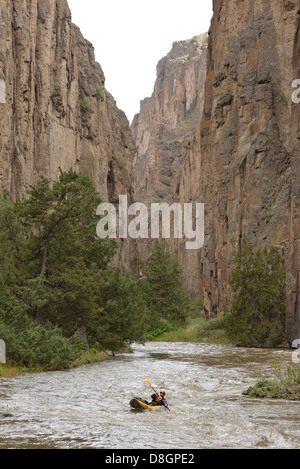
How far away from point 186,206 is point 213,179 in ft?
184

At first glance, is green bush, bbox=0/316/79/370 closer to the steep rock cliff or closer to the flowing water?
the flowing water

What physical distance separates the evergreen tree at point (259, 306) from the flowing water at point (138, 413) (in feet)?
43.2

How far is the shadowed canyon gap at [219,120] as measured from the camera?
4547cm

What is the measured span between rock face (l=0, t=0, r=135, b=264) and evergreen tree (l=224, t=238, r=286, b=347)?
15.5 m

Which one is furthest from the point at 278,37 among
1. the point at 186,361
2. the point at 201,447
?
the point at 201,447

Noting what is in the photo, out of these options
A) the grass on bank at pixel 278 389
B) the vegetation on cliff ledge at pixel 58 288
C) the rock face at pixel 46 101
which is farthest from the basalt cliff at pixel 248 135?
the grass on bank at pixel 278 389

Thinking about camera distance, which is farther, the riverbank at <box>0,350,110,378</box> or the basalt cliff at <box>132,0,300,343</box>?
the basalt cliff at <box>132,0,300,343</box>

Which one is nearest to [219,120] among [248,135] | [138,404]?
[248,135]

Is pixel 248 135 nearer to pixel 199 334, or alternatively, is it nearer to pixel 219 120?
pixel 219 120

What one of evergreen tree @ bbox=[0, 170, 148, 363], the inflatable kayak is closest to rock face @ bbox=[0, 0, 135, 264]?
evergreen tree @ bbox=[0, 170, 148, 363]

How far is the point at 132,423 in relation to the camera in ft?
42.3

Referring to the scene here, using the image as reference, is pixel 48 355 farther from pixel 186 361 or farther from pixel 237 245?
pixel 237 245

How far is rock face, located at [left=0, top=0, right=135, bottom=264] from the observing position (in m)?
47.0

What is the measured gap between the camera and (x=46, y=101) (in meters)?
56.9
